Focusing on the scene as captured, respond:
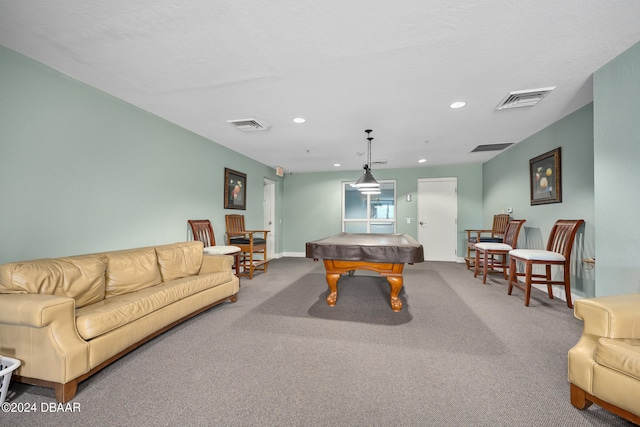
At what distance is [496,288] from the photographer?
13.1 ft

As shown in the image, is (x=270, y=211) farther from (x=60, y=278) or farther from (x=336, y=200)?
(x=60, y=278)

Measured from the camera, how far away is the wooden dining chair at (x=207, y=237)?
399 centimetres

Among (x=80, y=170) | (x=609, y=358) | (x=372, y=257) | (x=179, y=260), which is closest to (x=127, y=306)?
(x=179, y=260)

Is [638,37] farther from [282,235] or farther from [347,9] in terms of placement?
[282,235]

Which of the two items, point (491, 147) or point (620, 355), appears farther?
point (491, 147)

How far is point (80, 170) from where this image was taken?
2600mm

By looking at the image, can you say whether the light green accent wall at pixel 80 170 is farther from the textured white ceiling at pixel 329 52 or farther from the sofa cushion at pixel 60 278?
the sofa cushion at pixel 60 278

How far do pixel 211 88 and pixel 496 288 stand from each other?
4766 millimetres

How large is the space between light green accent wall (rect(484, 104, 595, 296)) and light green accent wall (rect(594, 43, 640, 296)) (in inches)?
38.6

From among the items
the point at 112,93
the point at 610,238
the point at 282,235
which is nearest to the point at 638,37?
the point at 610,238

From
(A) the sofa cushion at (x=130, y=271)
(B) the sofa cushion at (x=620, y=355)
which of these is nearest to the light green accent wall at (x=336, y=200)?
(A) the sofa cushion at (x=130, y=271)

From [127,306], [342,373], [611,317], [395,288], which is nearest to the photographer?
[611,317]

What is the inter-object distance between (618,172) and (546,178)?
1.97m

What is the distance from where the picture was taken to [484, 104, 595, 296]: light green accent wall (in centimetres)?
308
